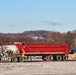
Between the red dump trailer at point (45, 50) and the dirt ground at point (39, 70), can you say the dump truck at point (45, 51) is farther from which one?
the dirt ground at point (39, 70)

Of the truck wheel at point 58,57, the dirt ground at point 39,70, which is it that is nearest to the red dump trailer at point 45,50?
the truck wheel at point 58,57

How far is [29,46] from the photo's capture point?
63219mm

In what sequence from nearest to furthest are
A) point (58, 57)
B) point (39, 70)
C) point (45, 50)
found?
point (39, 70) → point (45, 50) → point (58, 57)

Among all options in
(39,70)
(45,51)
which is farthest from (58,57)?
(39,70)

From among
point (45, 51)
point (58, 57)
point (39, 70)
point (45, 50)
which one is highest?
point (45, 50)

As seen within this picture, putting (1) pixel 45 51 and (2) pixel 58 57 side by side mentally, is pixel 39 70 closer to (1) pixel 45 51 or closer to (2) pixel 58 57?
(1) pixel 45 51

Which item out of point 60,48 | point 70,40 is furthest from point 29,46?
point 70,40

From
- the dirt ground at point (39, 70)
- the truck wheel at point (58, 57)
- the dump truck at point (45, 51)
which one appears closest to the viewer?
the dirt ground at point (39, 70)

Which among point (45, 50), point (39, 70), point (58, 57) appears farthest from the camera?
point (58, 57)

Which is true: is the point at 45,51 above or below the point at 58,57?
above

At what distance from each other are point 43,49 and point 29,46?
243cm

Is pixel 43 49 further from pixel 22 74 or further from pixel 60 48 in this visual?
pixel 22 74

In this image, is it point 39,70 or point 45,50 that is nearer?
point 39,70

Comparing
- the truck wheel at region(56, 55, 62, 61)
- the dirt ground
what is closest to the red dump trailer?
the truck wheel at region(56, 55, 62, 61)
